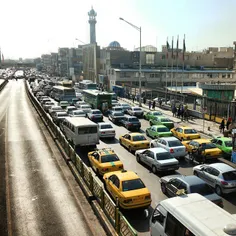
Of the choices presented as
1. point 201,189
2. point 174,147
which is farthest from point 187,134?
point 201,189

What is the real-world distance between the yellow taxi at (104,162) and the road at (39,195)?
1.65m

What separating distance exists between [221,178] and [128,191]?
5.34 meters

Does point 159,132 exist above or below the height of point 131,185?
below

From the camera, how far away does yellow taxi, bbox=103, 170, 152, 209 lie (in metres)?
12.6

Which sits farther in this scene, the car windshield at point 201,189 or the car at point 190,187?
the car windshield at point 201,189

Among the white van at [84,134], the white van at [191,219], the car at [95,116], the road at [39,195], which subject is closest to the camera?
the white van at [191,219]

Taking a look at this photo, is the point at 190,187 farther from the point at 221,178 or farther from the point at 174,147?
the point at 174,147

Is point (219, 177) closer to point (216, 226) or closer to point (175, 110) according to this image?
point (216, 226)

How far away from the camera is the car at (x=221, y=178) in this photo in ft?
48.2

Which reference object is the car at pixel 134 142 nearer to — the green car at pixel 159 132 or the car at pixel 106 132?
the green car at pixel 159 132

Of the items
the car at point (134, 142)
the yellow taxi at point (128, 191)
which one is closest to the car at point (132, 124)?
the car at point (134, 142)

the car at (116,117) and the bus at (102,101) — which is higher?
the bus at (102,101)

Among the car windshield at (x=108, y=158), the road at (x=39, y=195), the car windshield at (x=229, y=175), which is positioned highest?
the car windshield at (x=108, y=158)

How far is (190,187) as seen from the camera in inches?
514
